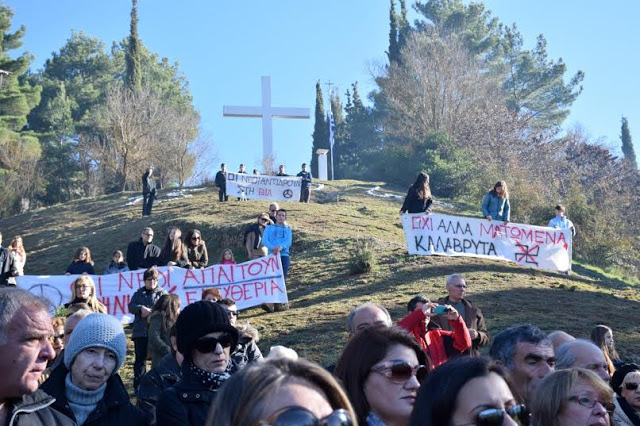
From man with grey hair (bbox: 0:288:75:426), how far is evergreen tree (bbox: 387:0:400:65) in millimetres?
60303

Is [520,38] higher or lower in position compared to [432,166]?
higher

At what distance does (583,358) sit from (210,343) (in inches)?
93.9

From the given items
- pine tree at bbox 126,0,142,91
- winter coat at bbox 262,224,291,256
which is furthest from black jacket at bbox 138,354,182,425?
pine tree at bbox 126,0,142,91

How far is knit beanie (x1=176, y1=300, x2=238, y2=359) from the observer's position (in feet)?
16.3

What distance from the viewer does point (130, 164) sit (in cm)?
5131

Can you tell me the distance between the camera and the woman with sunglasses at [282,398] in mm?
2348

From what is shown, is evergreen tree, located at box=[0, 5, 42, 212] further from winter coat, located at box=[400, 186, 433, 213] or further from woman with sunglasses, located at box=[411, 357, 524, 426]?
woman with sunglasses, located at box=[411, 357, 524, 426]

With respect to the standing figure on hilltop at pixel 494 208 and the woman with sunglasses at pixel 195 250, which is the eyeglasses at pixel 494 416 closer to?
the woman with sunglasses at pixel 195 250

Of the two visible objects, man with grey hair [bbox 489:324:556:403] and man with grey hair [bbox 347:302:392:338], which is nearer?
man with grey hair [bbox 489:324:556:403]

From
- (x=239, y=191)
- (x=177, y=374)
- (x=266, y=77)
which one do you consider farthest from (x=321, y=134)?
(x=177, y=374)

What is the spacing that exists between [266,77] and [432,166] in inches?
361

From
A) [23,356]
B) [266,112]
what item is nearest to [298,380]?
[23,356]

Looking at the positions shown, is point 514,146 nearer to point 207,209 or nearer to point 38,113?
point 207,209

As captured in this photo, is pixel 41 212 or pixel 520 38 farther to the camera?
pixel 520 38
